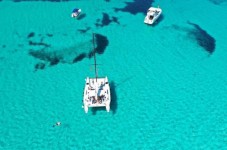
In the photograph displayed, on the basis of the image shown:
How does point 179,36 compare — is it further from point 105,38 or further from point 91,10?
point 91,10

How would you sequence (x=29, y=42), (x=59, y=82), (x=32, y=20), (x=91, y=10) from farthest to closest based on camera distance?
(x=91, y=10)
(x=32, y=20)
(x=29, y=42)
(x=59, y=82)

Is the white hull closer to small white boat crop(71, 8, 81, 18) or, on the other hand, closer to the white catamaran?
the white catamaran

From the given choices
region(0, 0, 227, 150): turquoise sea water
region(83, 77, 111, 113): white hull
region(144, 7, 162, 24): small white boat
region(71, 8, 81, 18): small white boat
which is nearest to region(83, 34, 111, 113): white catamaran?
region(83, 77, 111, 113): white hull

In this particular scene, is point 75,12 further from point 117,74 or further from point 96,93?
point 96,93

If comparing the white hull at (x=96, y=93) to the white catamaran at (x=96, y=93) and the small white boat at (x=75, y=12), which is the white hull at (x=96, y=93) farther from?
the small white boat at (x=75, y=12)

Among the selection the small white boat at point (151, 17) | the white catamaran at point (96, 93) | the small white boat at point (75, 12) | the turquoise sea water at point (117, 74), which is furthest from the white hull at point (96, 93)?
the small white boat at point (75, 12)

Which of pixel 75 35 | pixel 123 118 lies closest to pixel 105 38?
pixel 75 35
